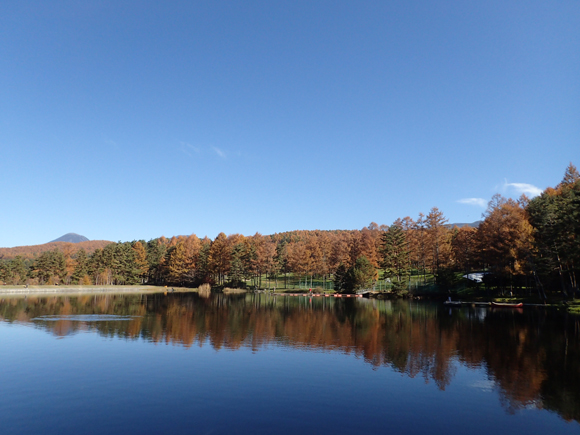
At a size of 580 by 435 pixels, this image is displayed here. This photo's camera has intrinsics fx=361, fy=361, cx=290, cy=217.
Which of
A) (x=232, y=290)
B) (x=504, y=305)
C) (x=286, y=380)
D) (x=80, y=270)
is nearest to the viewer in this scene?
(x=286, y=380)

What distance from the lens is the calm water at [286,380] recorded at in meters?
13.4

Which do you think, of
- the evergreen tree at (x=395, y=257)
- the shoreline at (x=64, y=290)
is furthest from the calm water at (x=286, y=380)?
the shoreline at (x=64, y=290)

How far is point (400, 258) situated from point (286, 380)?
69342 millimetres

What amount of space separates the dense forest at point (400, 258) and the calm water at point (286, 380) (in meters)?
25.9

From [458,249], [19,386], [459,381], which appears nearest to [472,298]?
[458,249]

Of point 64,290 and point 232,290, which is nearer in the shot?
point 64,290

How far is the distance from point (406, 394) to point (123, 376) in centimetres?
1426

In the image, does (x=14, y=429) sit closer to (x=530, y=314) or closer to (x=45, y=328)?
(x=45, y=328)

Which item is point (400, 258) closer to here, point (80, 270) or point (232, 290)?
point (232, 290)

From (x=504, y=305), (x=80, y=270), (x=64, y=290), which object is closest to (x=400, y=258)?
(x=504, y=305)

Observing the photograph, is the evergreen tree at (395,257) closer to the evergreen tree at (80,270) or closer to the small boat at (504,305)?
the small boat at (504,305)

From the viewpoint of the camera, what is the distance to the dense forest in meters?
55.4

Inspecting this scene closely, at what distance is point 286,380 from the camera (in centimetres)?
1834

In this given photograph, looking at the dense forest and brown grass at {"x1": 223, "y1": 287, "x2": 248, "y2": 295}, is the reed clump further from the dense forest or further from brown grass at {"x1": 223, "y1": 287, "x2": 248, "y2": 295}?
the dense forest
